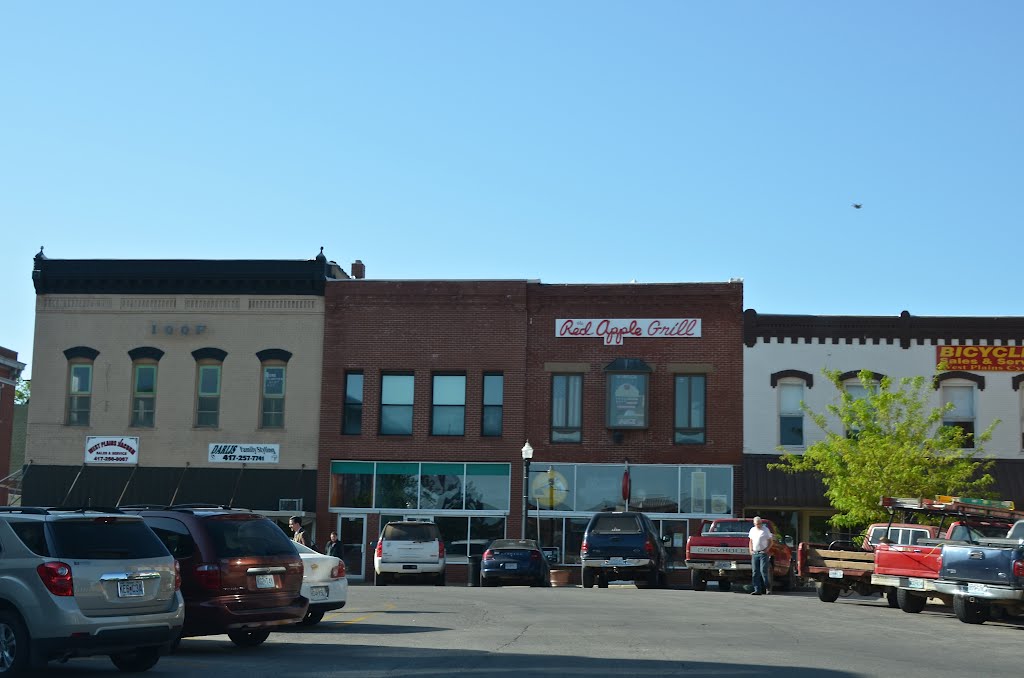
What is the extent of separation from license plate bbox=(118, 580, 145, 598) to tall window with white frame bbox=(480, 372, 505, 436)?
2875 cm

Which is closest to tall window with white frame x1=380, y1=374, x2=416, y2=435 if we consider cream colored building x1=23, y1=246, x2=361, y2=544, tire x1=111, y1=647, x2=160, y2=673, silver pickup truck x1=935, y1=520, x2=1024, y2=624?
cream colored building x1=23, y1=246, x2=361, y2=544

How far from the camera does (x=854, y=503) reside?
1346 inches

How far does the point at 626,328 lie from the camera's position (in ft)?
134

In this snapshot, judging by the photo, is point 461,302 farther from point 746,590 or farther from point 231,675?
point 231,675

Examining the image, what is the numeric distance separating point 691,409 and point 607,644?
25504 millimetres

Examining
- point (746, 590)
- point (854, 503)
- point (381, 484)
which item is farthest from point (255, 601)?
point (381, 484)

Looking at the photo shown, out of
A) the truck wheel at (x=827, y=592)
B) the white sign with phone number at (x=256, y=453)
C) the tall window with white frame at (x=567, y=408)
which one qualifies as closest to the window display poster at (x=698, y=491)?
the tall window with white frame at (x=567, y=408)

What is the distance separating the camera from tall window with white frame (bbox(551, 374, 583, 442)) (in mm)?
40594

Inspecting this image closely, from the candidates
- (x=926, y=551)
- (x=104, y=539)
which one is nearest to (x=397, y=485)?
(x=926, y=551)

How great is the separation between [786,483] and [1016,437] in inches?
290

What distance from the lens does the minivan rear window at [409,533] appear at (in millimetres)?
32625

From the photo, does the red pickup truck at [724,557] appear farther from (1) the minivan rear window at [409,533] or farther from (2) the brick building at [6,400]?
(2) the brick building at [6,400]

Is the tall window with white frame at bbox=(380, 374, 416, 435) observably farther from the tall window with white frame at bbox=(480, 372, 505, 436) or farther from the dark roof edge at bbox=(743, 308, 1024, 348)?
the dark roof edge at bbox=(743, 308, 1024, 348)

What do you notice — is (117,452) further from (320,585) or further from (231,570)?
(231,570)
